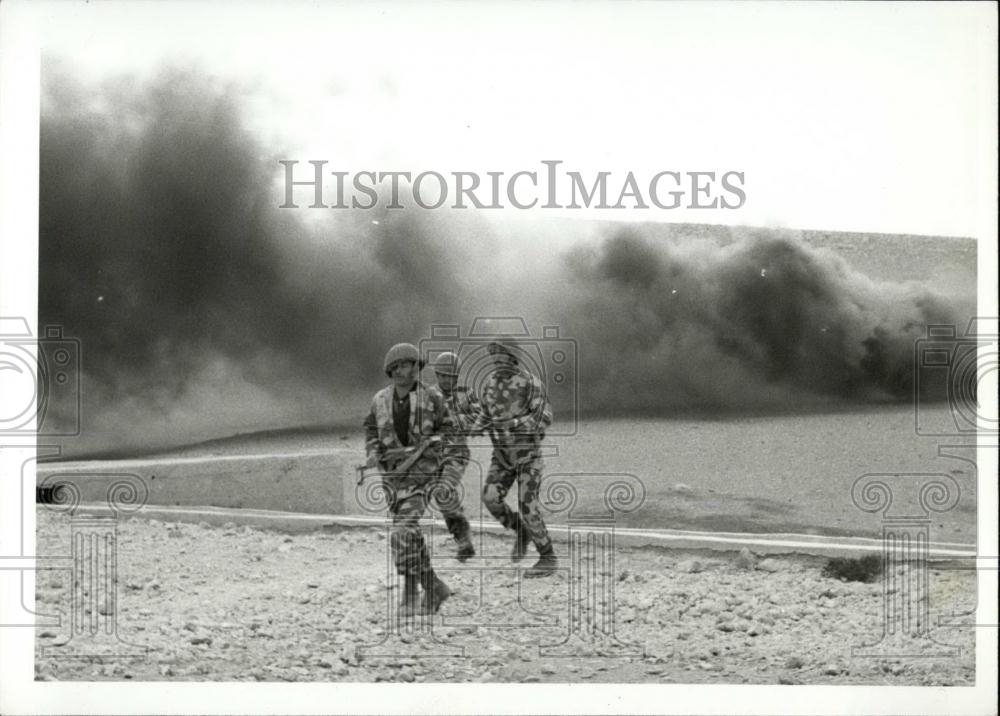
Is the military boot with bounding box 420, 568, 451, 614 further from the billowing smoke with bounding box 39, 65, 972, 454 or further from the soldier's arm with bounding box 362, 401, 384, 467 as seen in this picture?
the billowing smoke with bounding box 39, 65, 972, 454

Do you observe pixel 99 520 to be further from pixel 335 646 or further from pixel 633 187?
pixel 633 187

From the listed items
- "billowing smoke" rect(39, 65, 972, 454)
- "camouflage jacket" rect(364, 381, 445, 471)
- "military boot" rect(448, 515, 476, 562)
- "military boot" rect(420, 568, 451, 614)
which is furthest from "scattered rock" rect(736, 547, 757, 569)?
"camouflage jacket" rect(364, 381, 445, 471)

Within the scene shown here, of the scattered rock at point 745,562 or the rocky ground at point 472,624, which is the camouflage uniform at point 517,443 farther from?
the scattered rock at point 745,562

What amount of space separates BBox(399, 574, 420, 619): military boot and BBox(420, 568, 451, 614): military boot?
3cm

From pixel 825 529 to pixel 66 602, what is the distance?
3679 millimetres

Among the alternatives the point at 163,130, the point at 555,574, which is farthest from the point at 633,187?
the point at 163,130

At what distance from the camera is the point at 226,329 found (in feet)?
18.4

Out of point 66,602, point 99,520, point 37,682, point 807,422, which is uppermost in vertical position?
point 807,422

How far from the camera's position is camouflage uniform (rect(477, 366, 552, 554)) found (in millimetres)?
5590

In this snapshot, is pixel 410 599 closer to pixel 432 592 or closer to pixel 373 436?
pixel 432 592

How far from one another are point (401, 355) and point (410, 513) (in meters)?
0.76

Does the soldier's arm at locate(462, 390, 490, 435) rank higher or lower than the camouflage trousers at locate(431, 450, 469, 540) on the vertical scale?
higher

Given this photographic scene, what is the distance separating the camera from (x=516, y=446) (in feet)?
18.4

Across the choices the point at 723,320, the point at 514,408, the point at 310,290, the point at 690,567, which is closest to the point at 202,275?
the point at 310,290
